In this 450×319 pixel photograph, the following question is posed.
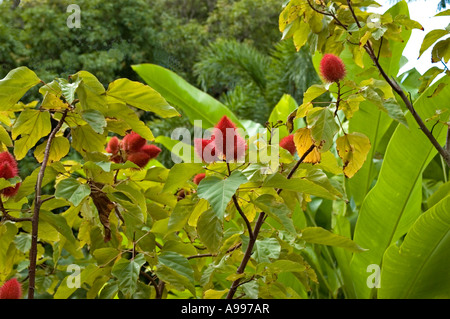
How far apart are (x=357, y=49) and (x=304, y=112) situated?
0.60 feet

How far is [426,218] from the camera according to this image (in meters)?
1.01

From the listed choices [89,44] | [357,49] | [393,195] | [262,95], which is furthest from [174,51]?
[357,49]

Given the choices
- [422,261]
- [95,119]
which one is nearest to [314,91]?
[95,119]

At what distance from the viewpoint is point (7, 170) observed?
1.88 ft

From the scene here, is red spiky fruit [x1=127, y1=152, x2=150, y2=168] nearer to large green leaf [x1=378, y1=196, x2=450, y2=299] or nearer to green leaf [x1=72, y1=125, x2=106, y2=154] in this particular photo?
green leaf [x1=72, y1=125, x2=106, y2=154]

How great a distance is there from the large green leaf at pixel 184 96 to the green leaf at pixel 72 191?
115 cm

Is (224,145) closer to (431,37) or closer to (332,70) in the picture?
(332,70)

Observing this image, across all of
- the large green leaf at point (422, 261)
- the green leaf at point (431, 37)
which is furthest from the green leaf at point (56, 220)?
the large green leaf at point (422, 261)

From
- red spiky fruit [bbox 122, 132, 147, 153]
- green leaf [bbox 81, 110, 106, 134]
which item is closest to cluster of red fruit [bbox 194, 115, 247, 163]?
green leaf [bbox 81, 110, 106, 134]

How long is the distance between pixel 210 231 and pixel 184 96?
4.00 feet

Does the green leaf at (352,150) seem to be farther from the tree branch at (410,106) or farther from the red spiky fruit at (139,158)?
A: the red spiky fruit at (139,158)

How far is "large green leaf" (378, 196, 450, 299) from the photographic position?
1018 millimetres

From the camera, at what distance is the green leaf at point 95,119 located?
51cm

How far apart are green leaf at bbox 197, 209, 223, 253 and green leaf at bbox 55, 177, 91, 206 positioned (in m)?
0.11
